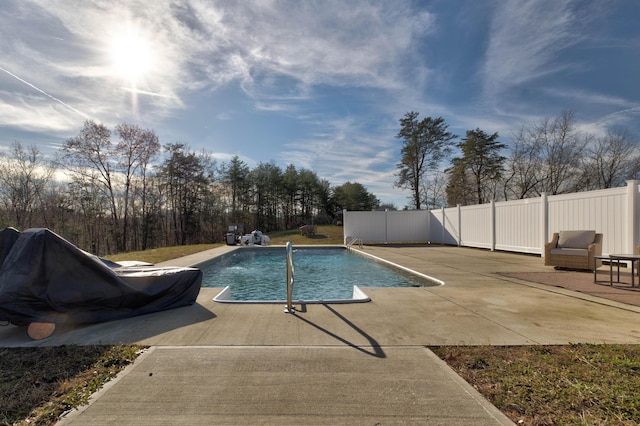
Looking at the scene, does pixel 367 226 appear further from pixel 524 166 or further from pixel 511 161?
pixel 524 166

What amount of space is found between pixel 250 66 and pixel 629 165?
20.3 metres

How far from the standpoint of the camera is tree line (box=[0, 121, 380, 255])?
57.7ft

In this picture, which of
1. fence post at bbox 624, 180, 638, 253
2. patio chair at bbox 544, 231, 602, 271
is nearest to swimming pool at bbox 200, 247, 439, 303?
patio chair at bbox 544, 231, 602, 271

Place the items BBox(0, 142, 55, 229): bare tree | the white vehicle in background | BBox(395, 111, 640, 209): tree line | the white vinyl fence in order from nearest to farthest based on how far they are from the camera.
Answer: the white vinyl fence < the white vehicle in background < BBox(395, 111, 640, 209): tree line < BBox(0, 142, 55, 229): bare tree

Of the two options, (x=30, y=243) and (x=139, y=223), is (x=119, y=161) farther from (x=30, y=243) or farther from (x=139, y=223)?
(x=30, y=243)

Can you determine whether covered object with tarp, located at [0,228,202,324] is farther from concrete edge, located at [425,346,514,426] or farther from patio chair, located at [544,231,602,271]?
patio chair, located at [544,231,602,271]

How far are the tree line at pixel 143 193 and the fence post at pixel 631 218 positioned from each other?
23545 millimetres

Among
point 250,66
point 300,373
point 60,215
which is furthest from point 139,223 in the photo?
point 300,373

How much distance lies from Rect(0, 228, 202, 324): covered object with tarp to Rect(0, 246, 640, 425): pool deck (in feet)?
0.67

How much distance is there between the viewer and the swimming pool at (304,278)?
19.4 ft

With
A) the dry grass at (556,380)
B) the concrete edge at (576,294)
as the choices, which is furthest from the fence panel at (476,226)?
the dry grass at (556,380)

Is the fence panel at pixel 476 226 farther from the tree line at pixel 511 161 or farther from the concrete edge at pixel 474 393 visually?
the concrete edge at pixel 474 393

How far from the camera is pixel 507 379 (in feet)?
6.44

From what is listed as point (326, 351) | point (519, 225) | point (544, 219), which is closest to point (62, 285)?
point (326, 351)
